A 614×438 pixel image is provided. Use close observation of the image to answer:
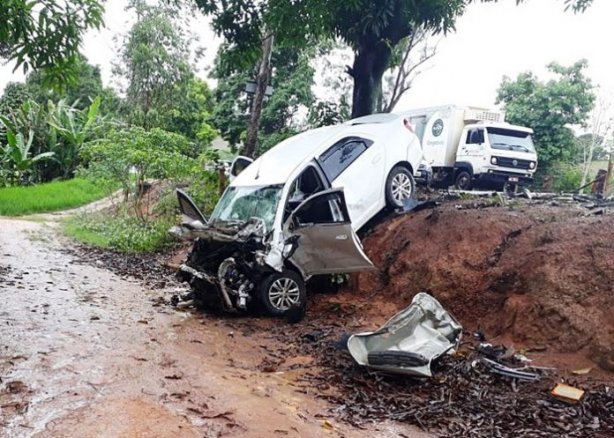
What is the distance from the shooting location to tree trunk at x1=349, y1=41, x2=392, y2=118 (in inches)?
425

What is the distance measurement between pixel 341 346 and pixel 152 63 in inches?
758

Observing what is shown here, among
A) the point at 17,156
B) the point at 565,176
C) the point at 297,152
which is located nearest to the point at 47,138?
the point at 17,156

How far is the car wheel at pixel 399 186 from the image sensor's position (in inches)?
359

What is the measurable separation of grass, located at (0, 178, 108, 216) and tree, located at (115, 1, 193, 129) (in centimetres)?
406

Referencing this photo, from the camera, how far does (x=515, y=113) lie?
20094 mm

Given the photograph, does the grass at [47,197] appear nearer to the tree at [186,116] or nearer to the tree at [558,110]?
the tree at [186,116]

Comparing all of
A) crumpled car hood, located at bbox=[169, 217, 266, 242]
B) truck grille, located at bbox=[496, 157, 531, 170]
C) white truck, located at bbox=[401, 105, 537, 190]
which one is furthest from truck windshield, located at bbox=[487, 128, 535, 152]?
crumpled car hood, located at bbox=[169, 217, 266, 242]

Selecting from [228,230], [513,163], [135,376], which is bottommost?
[135,376]

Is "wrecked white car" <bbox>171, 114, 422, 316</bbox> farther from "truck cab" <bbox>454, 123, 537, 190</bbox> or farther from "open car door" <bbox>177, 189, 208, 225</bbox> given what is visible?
"truck cab" <bbox>454, 123, 537, 190</bbox>

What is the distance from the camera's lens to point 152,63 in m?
21.8

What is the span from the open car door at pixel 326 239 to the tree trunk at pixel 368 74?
4438 mm

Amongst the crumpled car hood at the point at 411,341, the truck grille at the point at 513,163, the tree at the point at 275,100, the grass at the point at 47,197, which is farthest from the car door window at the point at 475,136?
the grass at the point at 47,197

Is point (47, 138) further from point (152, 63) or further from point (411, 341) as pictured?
point (411, 341)

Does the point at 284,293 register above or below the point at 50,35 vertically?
below
